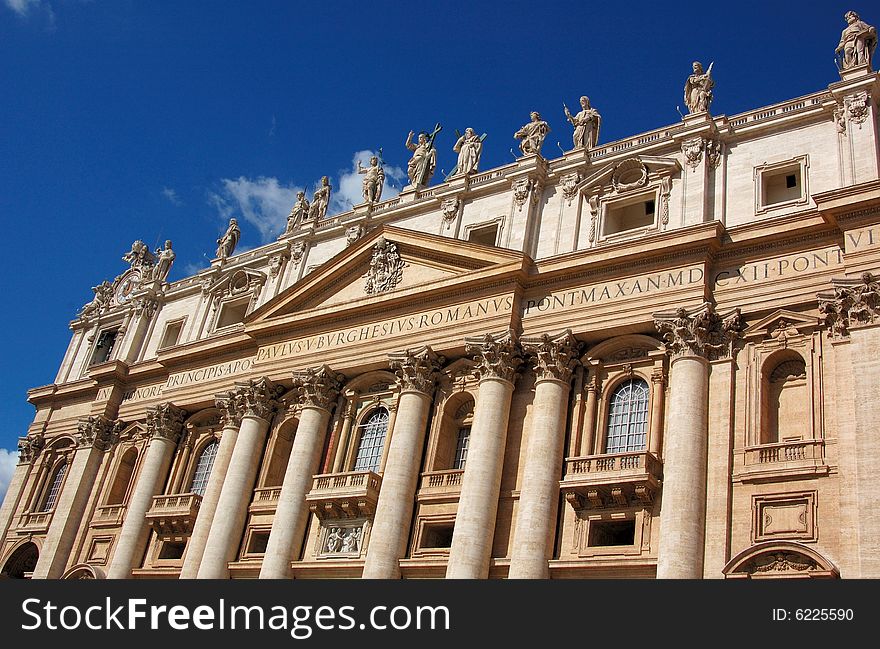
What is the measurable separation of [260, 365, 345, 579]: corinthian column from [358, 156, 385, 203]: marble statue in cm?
891

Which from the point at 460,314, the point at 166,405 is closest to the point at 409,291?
the point at 460,314

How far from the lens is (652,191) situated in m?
31.5

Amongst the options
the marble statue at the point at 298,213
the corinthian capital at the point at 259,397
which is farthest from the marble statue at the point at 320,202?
the corinthian capital at the point at 259,397

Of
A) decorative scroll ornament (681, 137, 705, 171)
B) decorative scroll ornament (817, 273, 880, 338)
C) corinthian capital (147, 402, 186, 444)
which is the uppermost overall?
decorative scroll ornament (681, 137, 705, 171)

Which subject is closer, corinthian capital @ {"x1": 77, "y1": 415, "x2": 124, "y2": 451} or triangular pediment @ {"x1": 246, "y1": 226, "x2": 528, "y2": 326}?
triangular pediment @ {"x1": 246, "y1": 226, "x2": 528, "y2": 326}

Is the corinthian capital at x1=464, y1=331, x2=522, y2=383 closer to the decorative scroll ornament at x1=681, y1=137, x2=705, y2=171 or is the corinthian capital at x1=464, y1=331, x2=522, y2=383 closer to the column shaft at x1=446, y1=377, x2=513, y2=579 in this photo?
the column shaft at x1=446, y1=377, x2=513, y2=579

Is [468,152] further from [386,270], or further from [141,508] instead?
[141,508]

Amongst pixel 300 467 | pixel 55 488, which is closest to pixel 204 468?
pixel 300 467

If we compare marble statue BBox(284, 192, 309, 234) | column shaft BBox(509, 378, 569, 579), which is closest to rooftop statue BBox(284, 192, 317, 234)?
marble statue BBox(284, 192, 309, 234)

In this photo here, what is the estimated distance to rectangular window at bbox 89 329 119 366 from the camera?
1876 inches

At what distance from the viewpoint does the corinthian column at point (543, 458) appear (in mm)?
26125

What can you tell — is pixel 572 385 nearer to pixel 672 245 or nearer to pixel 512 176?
pixel 672 245

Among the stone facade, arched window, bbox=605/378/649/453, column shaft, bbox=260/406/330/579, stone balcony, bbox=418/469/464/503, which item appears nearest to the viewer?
the stone facade
